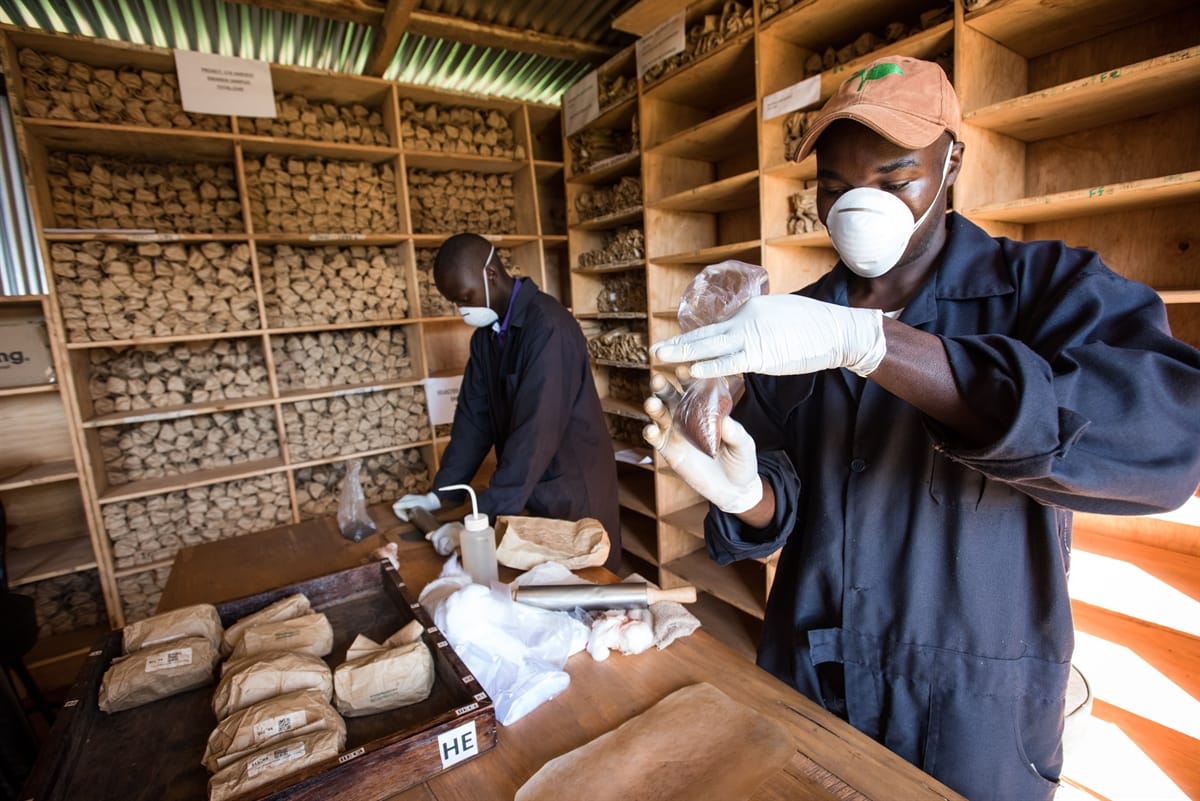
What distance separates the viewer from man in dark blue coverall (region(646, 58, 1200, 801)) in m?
0.78

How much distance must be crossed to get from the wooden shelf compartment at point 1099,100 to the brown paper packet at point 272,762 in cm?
239

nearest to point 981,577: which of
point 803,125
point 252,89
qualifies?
point 803,125

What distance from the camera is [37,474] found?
291 cm

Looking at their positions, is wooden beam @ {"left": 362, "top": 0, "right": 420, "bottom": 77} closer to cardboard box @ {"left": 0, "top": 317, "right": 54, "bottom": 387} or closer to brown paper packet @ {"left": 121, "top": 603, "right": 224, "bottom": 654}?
cardboard box @ {"left": 0, "top": 317, "right": 54, "bottom": 387}

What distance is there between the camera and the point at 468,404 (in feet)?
8.77

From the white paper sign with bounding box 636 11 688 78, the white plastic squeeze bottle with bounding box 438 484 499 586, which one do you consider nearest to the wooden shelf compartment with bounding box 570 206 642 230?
the white paper sign with bounding box 636 11 688 78

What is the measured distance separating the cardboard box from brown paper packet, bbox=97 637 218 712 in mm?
2571

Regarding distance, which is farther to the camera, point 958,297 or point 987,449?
point 958,297

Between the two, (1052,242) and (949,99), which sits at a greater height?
(949,99)

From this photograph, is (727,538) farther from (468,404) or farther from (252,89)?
(252,89)

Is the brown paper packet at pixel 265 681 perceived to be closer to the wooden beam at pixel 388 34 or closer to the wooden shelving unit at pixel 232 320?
the wooden shelving unit at pixel 232 320

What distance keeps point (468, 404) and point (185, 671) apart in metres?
1.62

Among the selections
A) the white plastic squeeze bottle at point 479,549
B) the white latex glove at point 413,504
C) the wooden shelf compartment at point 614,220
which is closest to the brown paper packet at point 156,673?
the white plastic squeeze bottle at point 479,549

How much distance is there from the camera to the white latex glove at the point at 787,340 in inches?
34.0
